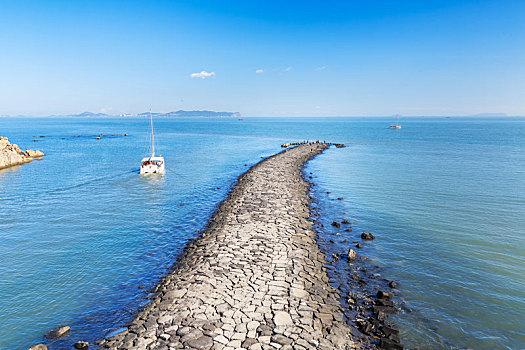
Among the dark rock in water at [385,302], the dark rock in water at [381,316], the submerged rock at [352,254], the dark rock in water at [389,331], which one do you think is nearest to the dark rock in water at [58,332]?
the dark rock in water at [389,331]

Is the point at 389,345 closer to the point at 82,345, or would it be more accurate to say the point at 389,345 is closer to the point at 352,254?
the point at 352,254

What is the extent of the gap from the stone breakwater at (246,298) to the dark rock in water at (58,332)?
6.51ft

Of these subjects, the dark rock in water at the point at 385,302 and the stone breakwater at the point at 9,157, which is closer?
the dark rock in water at the point at 385,302

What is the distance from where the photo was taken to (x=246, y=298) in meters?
11.7

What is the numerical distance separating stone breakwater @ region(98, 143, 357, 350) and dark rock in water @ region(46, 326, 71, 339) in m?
1.98

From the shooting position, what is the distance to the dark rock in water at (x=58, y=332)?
10.5m

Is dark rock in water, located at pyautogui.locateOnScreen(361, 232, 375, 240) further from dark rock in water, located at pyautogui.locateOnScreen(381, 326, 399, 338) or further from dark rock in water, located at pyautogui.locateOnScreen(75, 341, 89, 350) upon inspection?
dark rock in water, located at pyautogui.locateOnScreen(75, 341, 89, 350)

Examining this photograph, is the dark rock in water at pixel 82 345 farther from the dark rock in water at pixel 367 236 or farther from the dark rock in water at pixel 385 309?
the dark rock in water at pixel 367 236

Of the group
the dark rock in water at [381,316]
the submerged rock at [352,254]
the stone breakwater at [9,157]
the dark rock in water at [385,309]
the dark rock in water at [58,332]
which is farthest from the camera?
the stone breakwater at [9,157]

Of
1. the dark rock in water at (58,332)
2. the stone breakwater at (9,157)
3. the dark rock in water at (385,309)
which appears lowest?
the dark rock in water at (58,332)

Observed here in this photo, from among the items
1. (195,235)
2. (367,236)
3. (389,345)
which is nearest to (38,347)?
(195,235)

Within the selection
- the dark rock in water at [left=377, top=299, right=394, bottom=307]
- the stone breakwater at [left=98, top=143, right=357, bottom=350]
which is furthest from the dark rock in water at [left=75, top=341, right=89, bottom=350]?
the dark rock in water at [left=377, top=299, right=394, bottom=307]

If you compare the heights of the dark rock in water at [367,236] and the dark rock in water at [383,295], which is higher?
the dark rock in water at [367,236]

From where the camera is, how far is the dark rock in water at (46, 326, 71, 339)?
10547 millimetres
